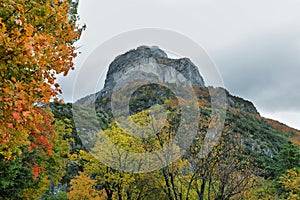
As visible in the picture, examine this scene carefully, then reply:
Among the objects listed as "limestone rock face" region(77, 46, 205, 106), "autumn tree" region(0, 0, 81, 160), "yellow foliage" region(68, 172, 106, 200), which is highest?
"limestone rock face" region(77, 46, 205, 106)

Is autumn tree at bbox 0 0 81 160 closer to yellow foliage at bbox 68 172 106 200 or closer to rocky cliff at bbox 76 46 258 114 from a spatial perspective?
rocky cliff at bbox 76 46 258 114

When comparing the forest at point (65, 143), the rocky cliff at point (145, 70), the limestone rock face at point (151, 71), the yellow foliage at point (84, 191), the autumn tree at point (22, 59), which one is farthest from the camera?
the yellow foliage at point (84, 191)

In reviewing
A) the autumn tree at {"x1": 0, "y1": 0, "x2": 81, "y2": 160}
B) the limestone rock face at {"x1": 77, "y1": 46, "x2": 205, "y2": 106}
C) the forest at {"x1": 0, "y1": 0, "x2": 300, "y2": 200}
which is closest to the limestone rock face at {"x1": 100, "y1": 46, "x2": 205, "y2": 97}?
the limestone rock face at {"x1": 77, "y1": 46, "x2": 205, "y2": 106}

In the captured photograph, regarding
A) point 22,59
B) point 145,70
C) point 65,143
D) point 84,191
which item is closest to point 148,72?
point 145,70

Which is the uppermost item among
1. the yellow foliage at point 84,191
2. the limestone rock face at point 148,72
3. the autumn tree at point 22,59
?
the limestone rock face at point 148,72

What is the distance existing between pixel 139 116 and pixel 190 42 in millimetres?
6527

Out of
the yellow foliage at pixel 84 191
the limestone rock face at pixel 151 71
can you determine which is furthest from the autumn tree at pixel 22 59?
the yellow foliage at pixel 84 191

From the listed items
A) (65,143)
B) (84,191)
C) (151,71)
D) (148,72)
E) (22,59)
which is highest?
(151,71)

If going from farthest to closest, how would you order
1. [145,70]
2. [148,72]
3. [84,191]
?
[145,70] → [148,72] → [84,191]

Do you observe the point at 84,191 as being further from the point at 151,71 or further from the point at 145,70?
the point at 151,71

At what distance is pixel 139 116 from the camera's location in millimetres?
17875

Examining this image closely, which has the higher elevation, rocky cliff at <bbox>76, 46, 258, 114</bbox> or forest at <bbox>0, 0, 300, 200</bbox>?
rocky cliff at <bbox>76, 46, 258, 114</bbox>

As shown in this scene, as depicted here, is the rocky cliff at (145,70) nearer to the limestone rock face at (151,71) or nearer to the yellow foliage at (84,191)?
the limestone rock face at (151,71)

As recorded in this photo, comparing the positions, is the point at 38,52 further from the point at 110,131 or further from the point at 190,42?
the point at 110,131
